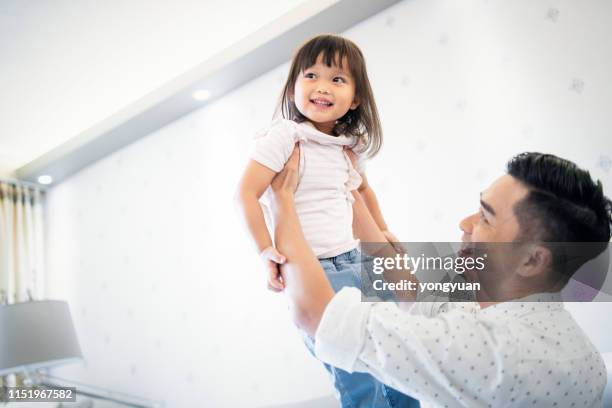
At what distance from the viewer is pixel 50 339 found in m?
2.58

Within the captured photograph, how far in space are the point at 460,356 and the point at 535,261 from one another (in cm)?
21

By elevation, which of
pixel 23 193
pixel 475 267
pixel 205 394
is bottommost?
pixel 205 394

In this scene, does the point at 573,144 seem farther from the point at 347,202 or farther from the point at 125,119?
the point at 125,119

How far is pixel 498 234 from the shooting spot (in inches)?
31.5

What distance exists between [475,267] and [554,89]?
1154mm

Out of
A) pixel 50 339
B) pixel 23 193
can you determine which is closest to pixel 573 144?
pixel 50 339

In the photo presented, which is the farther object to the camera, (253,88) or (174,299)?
(174,299)

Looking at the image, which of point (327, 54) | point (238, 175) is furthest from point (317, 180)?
point (238, 175)

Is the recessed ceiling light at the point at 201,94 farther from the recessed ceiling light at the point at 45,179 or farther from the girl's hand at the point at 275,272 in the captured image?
the girl's hand at the point at 275,272

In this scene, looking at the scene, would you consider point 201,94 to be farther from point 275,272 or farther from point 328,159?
point 275,272

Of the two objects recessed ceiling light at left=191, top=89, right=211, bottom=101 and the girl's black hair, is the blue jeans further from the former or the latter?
recessed ceiling light at left=191, top=89, right=211, bottom=101

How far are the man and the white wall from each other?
0.98 m

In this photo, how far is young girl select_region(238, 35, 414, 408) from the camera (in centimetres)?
94

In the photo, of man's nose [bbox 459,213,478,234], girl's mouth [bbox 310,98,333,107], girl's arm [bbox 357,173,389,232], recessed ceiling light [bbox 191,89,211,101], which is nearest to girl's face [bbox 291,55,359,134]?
girl's mouth [bbox 310,98,333,107]
